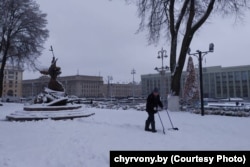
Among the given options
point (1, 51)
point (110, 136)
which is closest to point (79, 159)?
point (110, 136)

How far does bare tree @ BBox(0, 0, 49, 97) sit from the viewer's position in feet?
94.5

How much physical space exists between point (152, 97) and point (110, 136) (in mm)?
2337

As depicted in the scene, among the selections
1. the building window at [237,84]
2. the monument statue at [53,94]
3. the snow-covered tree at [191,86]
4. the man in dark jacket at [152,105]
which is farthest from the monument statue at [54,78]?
the building window at [237,84]

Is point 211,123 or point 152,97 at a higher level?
point 152,97

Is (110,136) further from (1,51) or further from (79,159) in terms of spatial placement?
(1,51)

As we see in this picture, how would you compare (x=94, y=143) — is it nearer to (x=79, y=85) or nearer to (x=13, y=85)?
(x=79, y=85)

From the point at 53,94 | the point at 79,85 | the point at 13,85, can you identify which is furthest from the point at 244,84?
the point at 53,94

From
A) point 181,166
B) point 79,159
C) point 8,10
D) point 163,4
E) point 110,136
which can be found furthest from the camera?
point 8,10

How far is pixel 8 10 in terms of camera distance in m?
28.2

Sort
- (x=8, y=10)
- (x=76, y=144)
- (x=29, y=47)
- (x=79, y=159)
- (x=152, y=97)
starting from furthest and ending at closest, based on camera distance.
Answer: (x=29, y=47) < (x=8, y=10) < (x=152, y=97) < (x=76, y=144) < (x=79, y=159)

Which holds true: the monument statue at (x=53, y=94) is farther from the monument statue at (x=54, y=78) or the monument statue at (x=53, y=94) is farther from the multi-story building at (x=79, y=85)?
the multi-story building at (x=79, y=85)

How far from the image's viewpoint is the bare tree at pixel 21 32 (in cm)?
2881

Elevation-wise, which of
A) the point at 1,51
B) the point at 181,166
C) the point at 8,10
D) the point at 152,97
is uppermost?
the point at 8,10

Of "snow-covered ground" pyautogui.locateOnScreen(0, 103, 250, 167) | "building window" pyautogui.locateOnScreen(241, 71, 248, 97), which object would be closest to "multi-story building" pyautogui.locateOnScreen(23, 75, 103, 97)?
"building window" pyautogui.locateOnScreen(241, 71, 248, 97)
